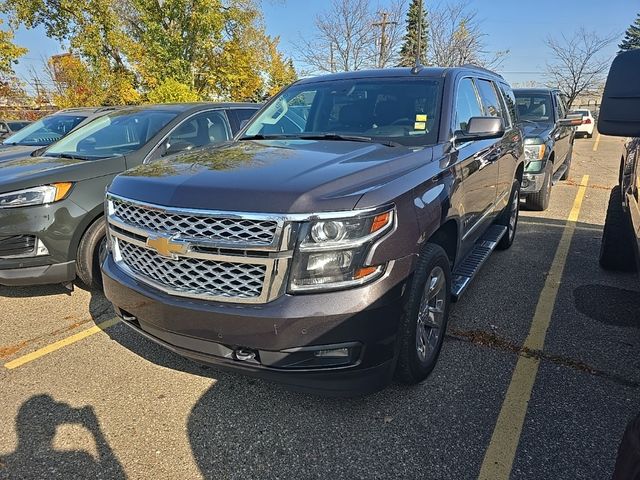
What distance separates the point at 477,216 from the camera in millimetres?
3846

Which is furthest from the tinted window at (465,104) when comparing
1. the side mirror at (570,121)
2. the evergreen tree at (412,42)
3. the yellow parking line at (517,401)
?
the evergreen tree at (412,42)

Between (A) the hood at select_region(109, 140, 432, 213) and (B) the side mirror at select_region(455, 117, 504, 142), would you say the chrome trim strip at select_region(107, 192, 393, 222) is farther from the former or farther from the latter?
(B) the side mirror at select_region(455, 117, 504, 142)

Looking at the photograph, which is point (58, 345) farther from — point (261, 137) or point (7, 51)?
point (7, 51)

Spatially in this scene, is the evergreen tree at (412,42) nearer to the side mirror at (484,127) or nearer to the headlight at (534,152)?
the headlight at (534,152)

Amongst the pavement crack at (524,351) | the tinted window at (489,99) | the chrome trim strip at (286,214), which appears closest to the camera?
the chrome trim strip at (286,214)

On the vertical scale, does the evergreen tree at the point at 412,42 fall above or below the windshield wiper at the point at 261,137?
above

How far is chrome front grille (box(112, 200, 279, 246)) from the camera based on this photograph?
214 centimetres

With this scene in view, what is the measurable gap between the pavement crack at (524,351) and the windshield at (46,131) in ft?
19.7

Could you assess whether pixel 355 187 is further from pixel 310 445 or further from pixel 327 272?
pixel 310 445

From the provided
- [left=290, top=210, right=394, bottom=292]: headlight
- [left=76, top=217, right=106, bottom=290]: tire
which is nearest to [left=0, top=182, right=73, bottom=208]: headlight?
[left=76, top=217, right=106, bottom=290]: tire

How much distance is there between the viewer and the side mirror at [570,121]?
8.63 metres

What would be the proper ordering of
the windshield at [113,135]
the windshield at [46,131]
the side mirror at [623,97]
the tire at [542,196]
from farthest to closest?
the tire at [542,196] < the windshield at [46,131] < the windshield at [113,135] < the side mirror at [623,97]

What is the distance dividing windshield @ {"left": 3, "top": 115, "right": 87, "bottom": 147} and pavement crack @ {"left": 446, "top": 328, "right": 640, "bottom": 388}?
600 cm

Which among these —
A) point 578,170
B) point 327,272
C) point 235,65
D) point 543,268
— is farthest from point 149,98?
point 327,272
